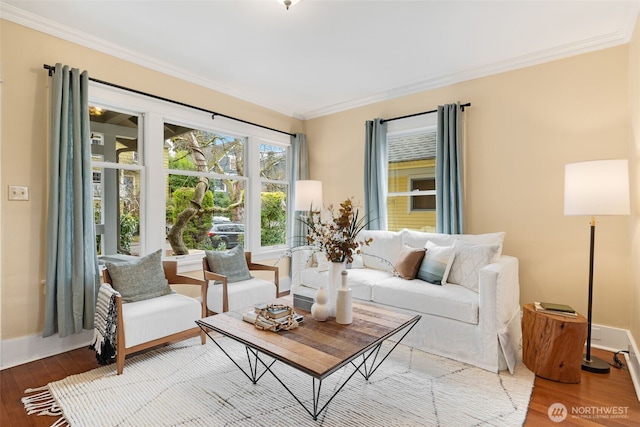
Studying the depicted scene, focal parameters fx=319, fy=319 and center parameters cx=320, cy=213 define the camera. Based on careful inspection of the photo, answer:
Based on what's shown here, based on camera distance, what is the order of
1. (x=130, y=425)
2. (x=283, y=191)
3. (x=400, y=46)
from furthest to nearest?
(x=283, y=191) → (x=400, y=46) → (x=130, y=425)

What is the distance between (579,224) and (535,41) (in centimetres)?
172

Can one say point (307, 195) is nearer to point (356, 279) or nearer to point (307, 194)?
point (307, 194)

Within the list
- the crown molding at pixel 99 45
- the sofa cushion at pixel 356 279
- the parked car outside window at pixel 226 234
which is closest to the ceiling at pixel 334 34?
the crown molding at pixel 99 45

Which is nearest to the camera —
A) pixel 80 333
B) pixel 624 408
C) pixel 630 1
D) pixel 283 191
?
pixel 624 408

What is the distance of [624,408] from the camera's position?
194 cm

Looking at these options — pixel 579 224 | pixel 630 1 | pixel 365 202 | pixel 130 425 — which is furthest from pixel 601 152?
pixel 130 425

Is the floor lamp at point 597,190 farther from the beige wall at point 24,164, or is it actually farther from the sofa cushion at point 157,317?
the beige wall at point 24,164

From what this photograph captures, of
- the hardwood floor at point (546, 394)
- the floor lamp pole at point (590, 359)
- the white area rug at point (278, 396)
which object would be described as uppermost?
the floor lamp pole at point (590, 359)

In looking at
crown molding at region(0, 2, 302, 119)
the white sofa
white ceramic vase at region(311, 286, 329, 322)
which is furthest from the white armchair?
crown molding at region(0, 2, 302, 119)

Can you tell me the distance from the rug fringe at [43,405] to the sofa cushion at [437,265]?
277 cm

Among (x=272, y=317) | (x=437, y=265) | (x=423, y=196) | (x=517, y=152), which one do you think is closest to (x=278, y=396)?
(x=272, y=317)

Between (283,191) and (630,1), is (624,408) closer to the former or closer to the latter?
(630,1)

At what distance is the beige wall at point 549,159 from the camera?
279 centimetres

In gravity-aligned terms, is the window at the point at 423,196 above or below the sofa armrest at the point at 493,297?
above
